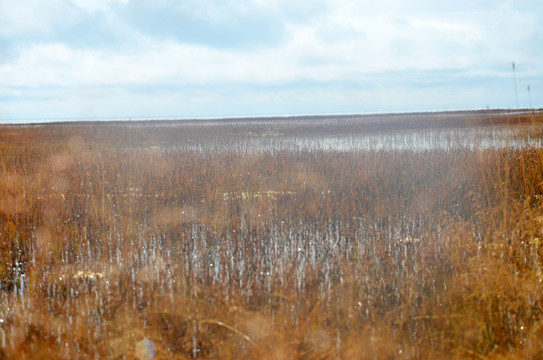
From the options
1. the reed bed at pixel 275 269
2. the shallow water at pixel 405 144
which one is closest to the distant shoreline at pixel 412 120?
the shallow water at pixel 405 144

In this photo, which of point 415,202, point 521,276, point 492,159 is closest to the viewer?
point 521,276

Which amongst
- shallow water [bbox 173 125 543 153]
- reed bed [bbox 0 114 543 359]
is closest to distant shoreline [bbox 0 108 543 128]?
shallow water [bbox 173 125 543 153]

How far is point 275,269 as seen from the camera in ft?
14.7

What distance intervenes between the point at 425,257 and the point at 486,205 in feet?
8.60

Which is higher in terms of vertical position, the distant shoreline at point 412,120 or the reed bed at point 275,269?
the distant shoreline at point 412,120

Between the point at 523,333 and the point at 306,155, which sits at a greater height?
the point at 306,155

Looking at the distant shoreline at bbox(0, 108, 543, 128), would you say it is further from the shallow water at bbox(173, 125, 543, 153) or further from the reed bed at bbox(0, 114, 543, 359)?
the reed bed at bbox(0, 114, 543, 359)

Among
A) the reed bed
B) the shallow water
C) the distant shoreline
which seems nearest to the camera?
the reed bed

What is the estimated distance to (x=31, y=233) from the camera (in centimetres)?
600

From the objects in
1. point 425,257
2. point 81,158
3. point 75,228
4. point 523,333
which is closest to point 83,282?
point 75,228

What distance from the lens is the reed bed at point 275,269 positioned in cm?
323

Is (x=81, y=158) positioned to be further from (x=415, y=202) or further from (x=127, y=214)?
(x=415, y=202)

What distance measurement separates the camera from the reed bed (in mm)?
3229

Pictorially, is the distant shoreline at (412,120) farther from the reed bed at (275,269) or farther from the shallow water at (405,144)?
the reed bed at (275,269)
